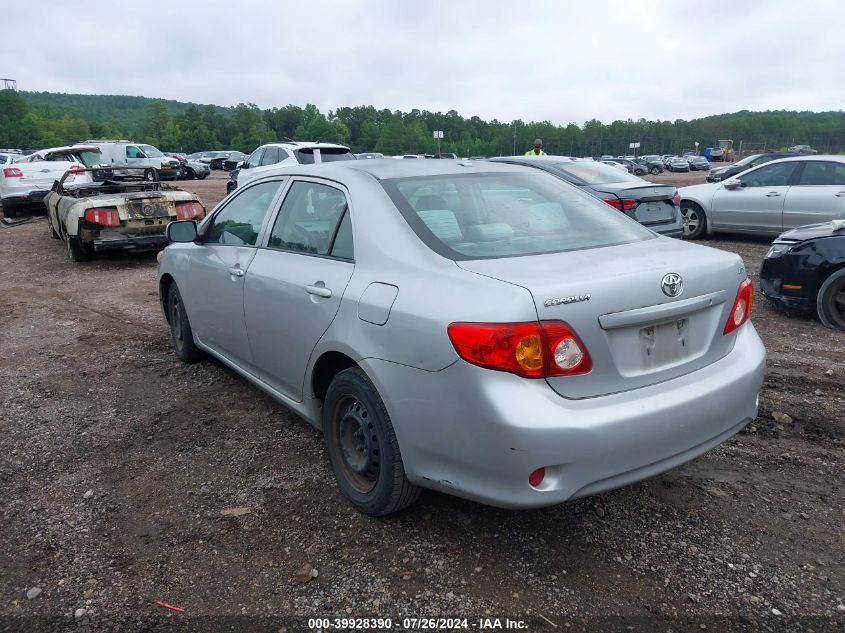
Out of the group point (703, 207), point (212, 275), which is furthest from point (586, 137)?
point (212, 275)

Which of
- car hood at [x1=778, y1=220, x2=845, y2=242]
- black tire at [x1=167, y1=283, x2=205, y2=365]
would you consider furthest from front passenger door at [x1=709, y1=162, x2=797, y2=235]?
black tire at [x1=167, y1=283, x2=205, y2=365]

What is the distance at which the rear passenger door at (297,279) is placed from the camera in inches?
124

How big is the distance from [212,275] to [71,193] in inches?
299

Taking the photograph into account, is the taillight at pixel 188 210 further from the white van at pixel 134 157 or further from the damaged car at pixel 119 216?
the white van at pixel 134 157

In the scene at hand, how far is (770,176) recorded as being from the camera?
→ 34.6 ft

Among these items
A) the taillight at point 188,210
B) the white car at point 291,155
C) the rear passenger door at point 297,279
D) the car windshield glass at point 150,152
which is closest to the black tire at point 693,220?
the white car at point 291,155

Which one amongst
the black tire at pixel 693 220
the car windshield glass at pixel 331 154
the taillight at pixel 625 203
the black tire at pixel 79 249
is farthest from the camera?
the car windshield glass at pixel 331 154

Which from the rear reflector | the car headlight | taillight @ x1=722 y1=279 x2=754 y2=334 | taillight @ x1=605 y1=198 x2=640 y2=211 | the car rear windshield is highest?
the car rear windshield

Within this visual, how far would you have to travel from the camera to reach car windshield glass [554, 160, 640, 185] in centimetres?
938

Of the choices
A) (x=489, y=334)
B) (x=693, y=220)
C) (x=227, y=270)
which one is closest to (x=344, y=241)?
(x=489, y=334)

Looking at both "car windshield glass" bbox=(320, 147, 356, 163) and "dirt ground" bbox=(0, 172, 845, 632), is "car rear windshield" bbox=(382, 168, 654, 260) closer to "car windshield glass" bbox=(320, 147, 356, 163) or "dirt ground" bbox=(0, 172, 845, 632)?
"dirt ground" bbox=(0, 172, 845, 632)

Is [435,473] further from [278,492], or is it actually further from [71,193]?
[71,193]

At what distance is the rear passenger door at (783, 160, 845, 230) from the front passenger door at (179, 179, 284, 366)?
8795mm

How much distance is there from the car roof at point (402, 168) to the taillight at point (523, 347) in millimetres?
1262
